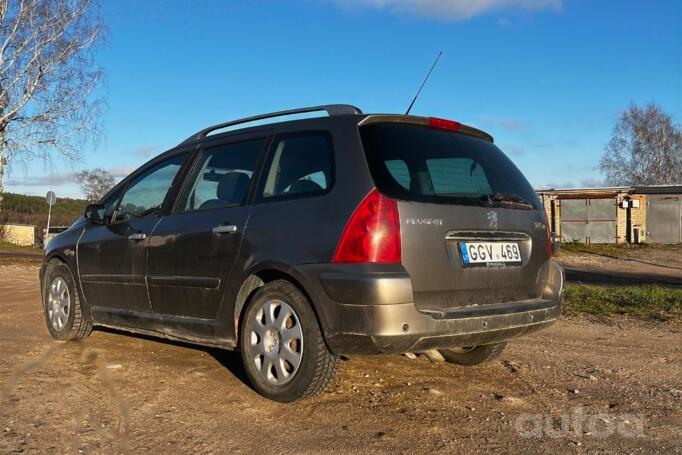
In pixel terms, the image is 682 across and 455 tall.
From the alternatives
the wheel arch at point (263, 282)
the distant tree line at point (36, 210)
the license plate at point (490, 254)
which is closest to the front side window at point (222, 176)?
the wheel arch at point (263, 282)

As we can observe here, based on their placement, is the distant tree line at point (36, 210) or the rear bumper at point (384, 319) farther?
the distant tree line at point (36, 210)

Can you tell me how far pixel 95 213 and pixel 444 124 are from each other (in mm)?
3200

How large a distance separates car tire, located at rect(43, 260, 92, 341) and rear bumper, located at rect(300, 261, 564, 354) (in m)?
3.04

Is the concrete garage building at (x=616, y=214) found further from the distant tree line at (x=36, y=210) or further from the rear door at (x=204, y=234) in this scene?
the distant tree line at (x=36, y=210)

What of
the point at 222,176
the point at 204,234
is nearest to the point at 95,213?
the point at 222,176

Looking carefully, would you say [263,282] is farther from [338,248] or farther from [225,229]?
[338,248]

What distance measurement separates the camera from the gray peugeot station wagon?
3426mm

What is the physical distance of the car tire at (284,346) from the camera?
3557mm

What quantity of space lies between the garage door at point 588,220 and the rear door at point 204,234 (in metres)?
28.1

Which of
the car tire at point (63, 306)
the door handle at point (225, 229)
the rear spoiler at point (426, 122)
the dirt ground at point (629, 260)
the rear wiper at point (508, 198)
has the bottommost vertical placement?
the dirt ground at point (629, 260)

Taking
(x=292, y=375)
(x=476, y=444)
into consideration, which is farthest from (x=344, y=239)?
(x=476, y=444)

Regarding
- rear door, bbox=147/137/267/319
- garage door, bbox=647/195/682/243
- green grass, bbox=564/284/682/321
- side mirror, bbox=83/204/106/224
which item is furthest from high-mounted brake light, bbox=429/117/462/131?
garage door, bbox=647/195/682/243

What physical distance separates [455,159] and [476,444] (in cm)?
176

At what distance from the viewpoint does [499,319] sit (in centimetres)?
376
